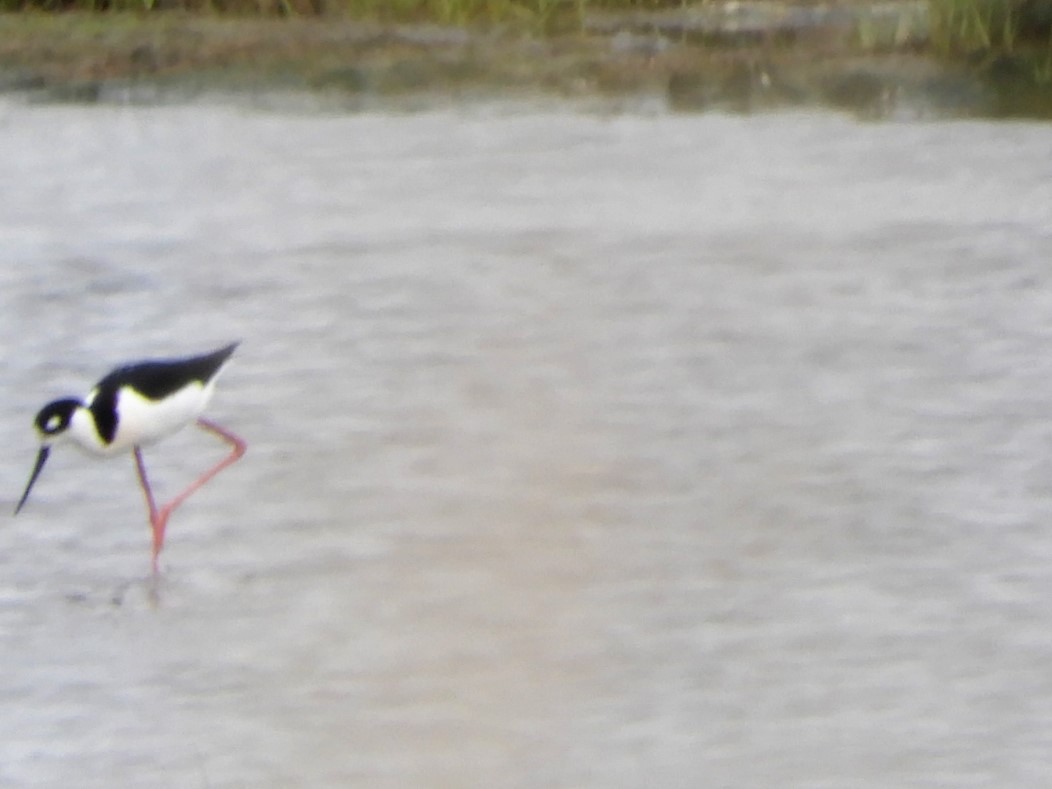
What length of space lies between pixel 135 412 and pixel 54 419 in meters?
0.20

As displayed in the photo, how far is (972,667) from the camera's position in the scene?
188 inches

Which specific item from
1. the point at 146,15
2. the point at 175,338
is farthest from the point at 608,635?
the point at 146,15

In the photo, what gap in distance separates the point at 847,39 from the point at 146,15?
385 cm

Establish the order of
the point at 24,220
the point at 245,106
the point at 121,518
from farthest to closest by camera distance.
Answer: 1. the point at 245,106
2. the point at 24,220
3. the point at 121,518

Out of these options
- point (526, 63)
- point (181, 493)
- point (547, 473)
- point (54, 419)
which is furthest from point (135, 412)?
point (526, 63)

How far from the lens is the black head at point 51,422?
19.7 ft

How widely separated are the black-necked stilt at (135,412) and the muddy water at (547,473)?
16 centimetres

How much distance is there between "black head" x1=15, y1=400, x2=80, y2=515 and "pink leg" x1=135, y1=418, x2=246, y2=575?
0.22 m

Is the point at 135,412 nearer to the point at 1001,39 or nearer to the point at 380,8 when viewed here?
the point at 1001,39

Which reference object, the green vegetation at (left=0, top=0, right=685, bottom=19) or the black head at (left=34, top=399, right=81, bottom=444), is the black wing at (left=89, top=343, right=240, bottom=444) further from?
the green vegetation at (left=0, top=0, right=685, bottom=19)

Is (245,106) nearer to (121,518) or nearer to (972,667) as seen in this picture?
(121,518)

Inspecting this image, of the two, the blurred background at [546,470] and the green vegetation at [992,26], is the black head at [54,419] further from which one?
the green vegetation at [992,26]

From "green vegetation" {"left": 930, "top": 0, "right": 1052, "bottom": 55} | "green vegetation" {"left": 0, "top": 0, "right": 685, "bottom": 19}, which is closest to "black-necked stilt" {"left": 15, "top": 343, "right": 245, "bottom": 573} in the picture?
"green vegetation" {"left": 930, "top": 0, "right": 1052, "bottom": 55}

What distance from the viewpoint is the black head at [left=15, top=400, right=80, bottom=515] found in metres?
5.99
